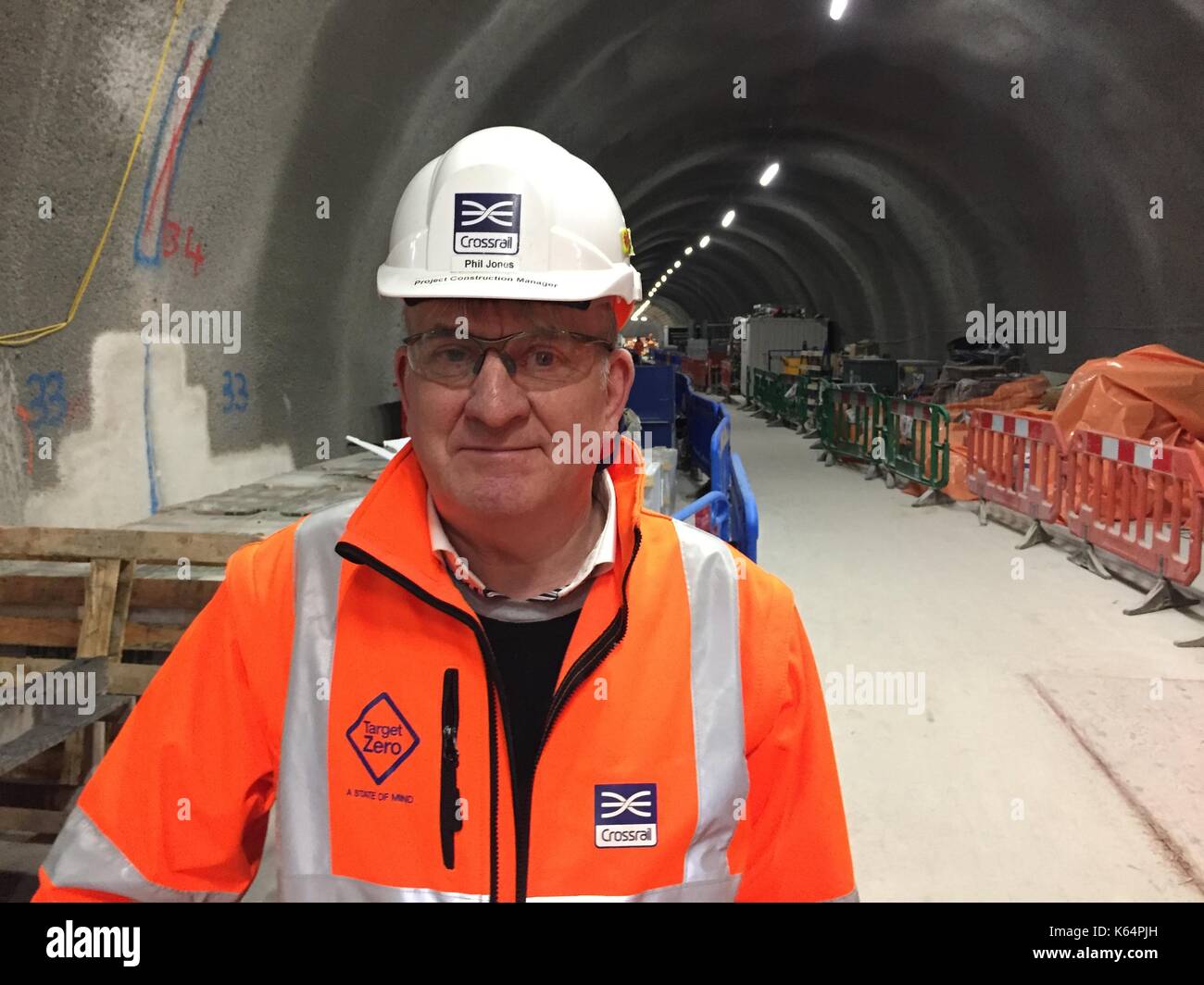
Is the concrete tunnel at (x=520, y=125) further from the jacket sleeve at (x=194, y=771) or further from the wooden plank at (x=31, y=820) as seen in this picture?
the jacket sleeve at (x=194, y=771)

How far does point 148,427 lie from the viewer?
19.5ft

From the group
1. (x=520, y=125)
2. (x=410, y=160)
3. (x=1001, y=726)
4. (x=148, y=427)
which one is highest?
(x=520, y=125)

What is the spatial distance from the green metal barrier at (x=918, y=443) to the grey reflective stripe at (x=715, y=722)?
33.3ft

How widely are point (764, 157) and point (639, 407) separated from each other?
11.7 m

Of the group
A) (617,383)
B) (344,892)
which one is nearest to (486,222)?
(617,383)

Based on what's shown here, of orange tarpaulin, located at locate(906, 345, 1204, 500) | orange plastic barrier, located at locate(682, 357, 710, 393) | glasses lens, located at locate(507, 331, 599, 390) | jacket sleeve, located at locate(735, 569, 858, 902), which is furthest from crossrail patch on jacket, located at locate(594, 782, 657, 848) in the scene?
orange plastic barrier, located at locate(682, 357, 710, 393)

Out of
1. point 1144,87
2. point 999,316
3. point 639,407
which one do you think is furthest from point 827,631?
point 999,316

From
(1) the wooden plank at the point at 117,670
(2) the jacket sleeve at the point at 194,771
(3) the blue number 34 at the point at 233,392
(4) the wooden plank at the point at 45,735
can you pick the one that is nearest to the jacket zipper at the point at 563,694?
(2) the jacket sleeve at the point at 194,771

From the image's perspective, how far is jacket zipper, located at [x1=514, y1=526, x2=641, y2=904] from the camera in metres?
1.57

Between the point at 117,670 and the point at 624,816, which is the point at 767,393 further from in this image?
the point at 624,816

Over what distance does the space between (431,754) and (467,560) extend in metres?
0.36

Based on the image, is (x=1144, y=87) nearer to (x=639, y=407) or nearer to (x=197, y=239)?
(x=639, y=407)

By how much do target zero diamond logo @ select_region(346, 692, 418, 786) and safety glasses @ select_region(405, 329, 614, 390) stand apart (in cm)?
57
